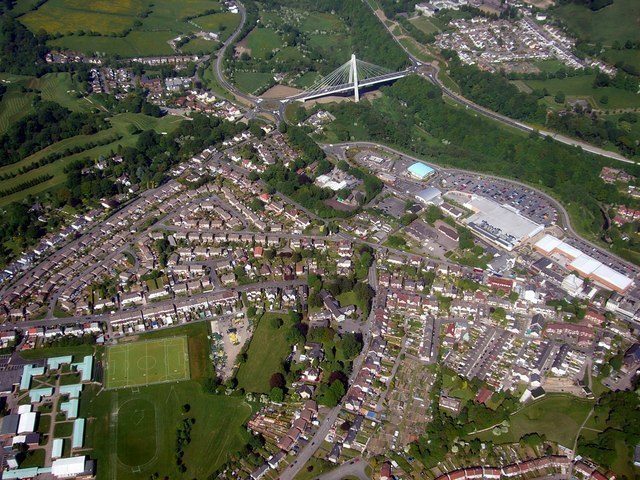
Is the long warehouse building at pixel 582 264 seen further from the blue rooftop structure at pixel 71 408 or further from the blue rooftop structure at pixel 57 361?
the blue rooftop structure at pixel 57 361

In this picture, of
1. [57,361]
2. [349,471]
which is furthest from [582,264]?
[57,361]

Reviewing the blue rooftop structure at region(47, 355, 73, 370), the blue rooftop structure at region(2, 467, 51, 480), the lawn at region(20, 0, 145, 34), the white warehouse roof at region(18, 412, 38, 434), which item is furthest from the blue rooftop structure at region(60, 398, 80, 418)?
the lawn at region(20, 0, 145, 34)

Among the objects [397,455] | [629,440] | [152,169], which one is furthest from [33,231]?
[629,440]

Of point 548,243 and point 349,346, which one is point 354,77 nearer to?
point 548,243

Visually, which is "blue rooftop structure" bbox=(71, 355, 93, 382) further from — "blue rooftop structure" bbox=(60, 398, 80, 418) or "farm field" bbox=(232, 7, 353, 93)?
"farm field" bbox=(232, 7, 353, 93)

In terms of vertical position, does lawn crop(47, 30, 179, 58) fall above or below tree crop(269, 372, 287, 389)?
above

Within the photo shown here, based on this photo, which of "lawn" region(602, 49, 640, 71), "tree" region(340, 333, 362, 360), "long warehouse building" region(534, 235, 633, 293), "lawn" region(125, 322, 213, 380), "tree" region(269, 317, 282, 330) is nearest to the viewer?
"lawn" region(125, 322, 213, 380)
